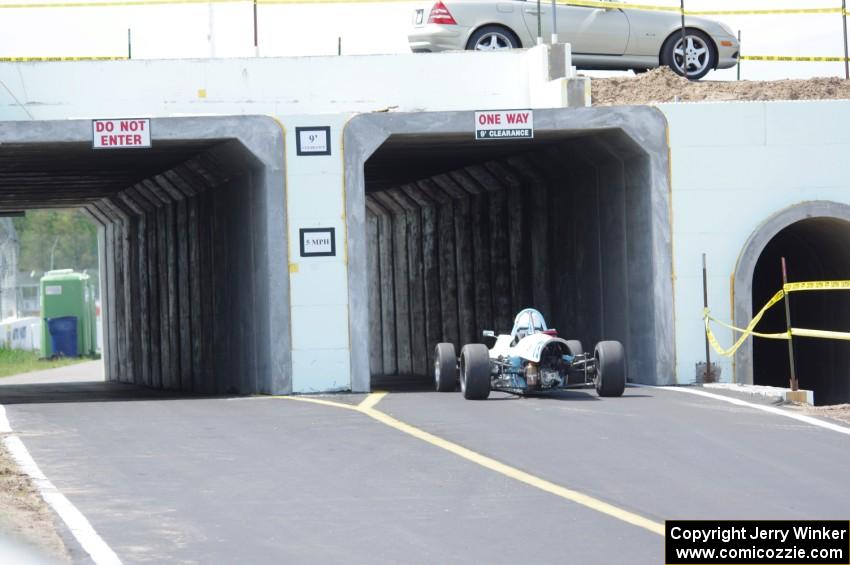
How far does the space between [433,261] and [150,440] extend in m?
15.9

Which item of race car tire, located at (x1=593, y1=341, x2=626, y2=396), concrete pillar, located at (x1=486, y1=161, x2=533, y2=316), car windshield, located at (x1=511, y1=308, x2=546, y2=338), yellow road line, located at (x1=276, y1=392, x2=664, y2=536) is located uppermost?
concrete pillar, located at (x1=486, y1=161, x2=533, y2=316)

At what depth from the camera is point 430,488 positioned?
1030 cm

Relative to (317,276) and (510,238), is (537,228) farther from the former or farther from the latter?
(317,276)

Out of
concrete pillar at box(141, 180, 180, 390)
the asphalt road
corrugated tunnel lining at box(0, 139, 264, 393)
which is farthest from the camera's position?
concrete pillar at box(141, 180, 180, 390)

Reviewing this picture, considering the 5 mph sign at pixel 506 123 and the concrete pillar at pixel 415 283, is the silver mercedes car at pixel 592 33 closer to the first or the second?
the concrete pillar at pixel 415 283

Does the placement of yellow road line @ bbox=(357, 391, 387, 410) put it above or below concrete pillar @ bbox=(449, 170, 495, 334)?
below

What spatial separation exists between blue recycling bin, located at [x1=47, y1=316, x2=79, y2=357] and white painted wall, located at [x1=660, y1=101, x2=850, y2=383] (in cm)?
3852

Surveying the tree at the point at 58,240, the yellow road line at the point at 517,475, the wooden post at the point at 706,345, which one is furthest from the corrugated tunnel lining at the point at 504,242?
the tree at the point at 58,240

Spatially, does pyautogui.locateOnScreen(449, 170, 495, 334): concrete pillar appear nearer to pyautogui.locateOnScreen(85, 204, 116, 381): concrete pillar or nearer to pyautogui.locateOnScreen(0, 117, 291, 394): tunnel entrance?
pyautogui.locateOnScreen(0, 117, 291, 394): tunnel entrance

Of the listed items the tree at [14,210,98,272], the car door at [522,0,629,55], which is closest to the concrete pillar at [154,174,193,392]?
the car door at [522,0,629,55]

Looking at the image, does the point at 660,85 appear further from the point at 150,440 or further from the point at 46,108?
the point at 150,440

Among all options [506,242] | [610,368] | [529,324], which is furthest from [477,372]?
[506,242]

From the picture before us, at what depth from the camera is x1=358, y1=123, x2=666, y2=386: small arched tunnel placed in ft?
64.4

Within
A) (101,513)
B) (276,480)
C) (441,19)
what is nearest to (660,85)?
(441,19)
